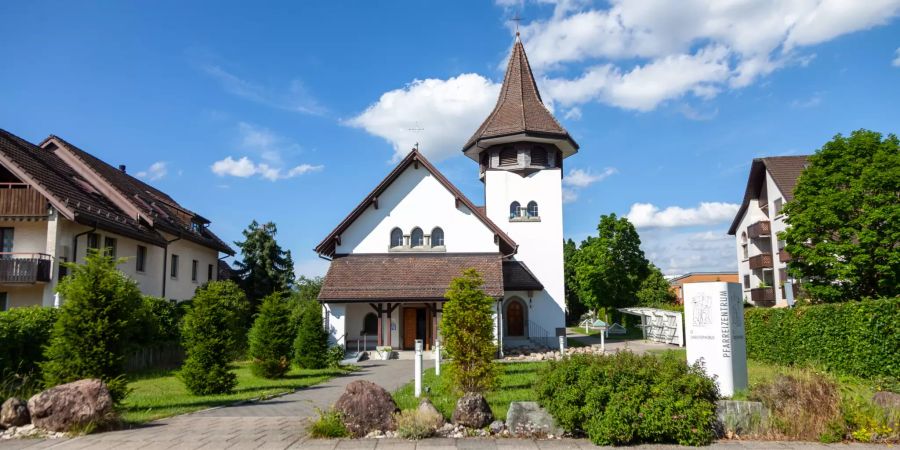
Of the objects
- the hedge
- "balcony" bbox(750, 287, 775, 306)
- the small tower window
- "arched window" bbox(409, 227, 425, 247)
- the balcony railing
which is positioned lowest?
the hedge

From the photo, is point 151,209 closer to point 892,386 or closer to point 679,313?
point 679,313

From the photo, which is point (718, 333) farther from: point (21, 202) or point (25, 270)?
point (21, 202)

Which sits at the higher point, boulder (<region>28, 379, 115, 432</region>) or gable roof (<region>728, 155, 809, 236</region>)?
gable roof (<region>728, 155, 809, 236</region>)

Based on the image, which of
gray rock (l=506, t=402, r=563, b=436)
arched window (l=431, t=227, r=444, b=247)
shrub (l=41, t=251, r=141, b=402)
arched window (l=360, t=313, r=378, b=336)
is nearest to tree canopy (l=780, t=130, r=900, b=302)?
arched window (l=431, t=227, r=444, b=247)

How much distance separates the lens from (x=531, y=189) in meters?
33.7

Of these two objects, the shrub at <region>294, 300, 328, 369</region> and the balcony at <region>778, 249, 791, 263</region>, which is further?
the balcony at <region>778, 249, 791, 263</region>

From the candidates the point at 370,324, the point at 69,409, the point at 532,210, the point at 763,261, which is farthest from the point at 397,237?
the point at 763,261

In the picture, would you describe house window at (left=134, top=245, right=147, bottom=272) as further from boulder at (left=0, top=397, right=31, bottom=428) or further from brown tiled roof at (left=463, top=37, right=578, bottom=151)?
boulder at (left=0, top=397, right=31, bottom=428)

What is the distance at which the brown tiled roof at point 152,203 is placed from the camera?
1184 inches

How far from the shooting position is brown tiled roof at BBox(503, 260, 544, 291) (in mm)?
31719

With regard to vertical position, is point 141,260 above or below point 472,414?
above

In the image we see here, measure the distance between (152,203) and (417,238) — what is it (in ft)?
45.8

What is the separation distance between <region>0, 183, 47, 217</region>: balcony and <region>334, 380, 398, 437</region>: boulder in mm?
19675

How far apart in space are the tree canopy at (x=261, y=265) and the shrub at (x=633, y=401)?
36.6 metres
